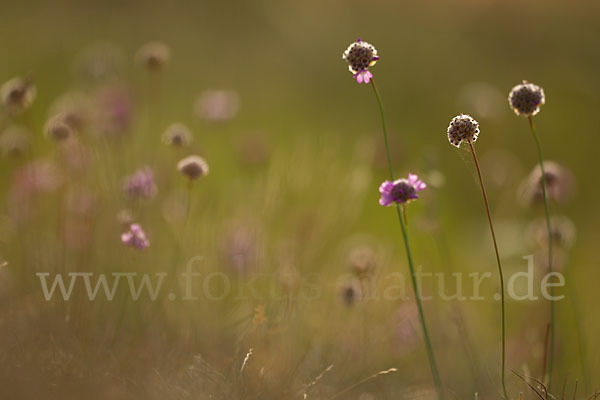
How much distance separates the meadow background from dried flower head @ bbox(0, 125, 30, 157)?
96 millimetres

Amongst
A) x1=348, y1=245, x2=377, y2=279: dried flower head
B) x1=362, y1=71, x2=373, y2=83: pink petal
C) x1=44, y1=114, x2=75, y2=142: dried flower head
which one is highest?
x1=44, y1=114, x2=75, y2=142: dried flower head

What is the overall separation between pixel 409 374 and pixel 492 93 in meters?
1.88

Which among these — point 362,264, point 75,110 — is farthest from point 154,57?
point 362,264

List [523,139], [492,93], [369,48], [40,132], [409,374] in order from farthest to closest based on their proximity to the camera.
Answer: [523,139]
[40,132]
[492,93]
[409,374]
[369,48]

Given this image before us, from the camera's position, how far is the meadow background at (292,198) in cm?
153

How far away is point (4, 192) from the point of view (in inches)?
106

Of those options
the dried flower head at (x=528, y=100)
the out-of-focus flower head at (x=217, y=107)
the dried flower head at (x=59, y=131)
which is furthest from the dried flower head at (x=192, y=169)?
the out-of-focus flower head at (x=217, y=107)

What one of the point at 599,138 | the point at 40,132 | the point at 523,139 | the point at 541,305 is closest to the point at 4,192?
the point at 40,132

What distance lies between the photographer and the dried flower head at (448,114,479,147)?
3.86 ft

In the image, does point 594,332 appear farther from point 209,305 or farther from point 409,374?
point 209,305

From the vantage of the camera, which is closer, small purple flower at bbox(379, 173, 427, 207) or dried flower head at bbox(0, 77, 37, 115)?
small purple flower at bbox(379, 173, 427, 207)

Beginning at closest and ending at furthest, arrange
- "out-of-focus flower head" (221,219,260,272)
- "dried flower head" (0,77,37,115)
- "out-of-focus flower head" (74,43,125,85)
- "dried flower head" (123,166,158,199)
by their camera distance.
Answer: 1. "dried flower head" (0,77,37,115)
2. "dried flower head" (123,166,158,199)
3. "out-of-focus flower head" (221,219,260,272)
4. "out-of-focus flower head" (74,43,125,85)

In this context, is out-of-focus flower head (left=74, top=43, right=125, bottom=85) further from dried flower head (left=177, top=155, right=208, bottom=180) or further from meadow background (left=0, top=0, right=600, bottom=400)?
dried flower head (left=177, top=155, right=208, bottom=180)

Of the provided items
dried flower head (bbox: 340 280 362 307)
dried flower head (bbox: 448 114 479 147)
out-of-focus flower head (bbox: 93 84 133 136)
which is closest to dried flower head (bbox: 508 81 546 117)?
dried flower head (bbox: 448 114 479 147)
